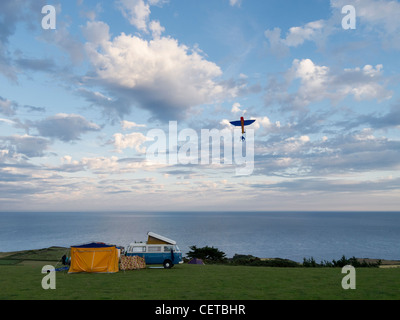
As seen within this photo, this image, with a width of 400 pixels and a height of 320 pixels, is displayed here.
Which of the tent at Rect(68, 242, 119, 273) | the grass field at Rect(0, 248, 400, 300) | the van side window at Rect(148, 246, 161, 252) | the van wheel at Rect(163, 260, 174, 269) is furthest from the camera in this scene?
the van side window at Rect(148, 246, 161, 252)

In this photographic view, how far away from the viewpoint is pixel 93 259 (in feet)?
74.1

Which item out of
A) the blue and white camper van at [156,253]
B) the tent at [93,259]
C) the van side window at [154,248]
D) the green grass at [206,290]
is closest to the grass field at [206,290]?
the green grass at [206,290]

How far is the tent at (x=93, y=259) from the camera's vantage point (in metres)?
22.4

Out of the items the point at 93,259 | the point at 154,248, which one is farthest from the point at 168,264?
the point at 93,259

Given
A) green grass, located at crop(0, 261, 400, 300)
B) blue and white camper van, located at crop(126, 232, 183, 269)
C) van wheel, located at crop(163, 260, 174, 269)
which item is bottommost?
van wheel, located at crop(163, 260, 174, 269)

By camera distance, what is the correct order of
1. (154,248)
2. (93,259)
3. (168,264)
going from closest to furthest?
1. (93,259)
2. (168,264)
3. (154,248)

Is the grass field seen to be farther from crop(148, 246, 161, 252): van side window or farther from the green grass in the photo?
crop(148, 246, 161, 252): van side window

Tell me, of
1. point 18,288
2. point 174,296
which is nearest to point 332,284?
point 174,296

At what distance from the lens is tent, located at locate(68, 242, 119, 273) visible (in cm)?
2244

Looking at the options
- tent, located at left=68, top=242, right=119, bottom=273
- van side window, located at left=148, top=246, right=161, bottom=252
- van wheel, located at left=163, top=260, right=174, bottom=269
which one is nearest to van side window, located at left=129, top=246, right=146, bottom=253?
van side window, located at left=148, top=246, right=161, bottom=252

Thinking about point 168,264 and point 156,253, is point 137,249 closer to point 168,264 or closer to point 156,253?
point 156,253
